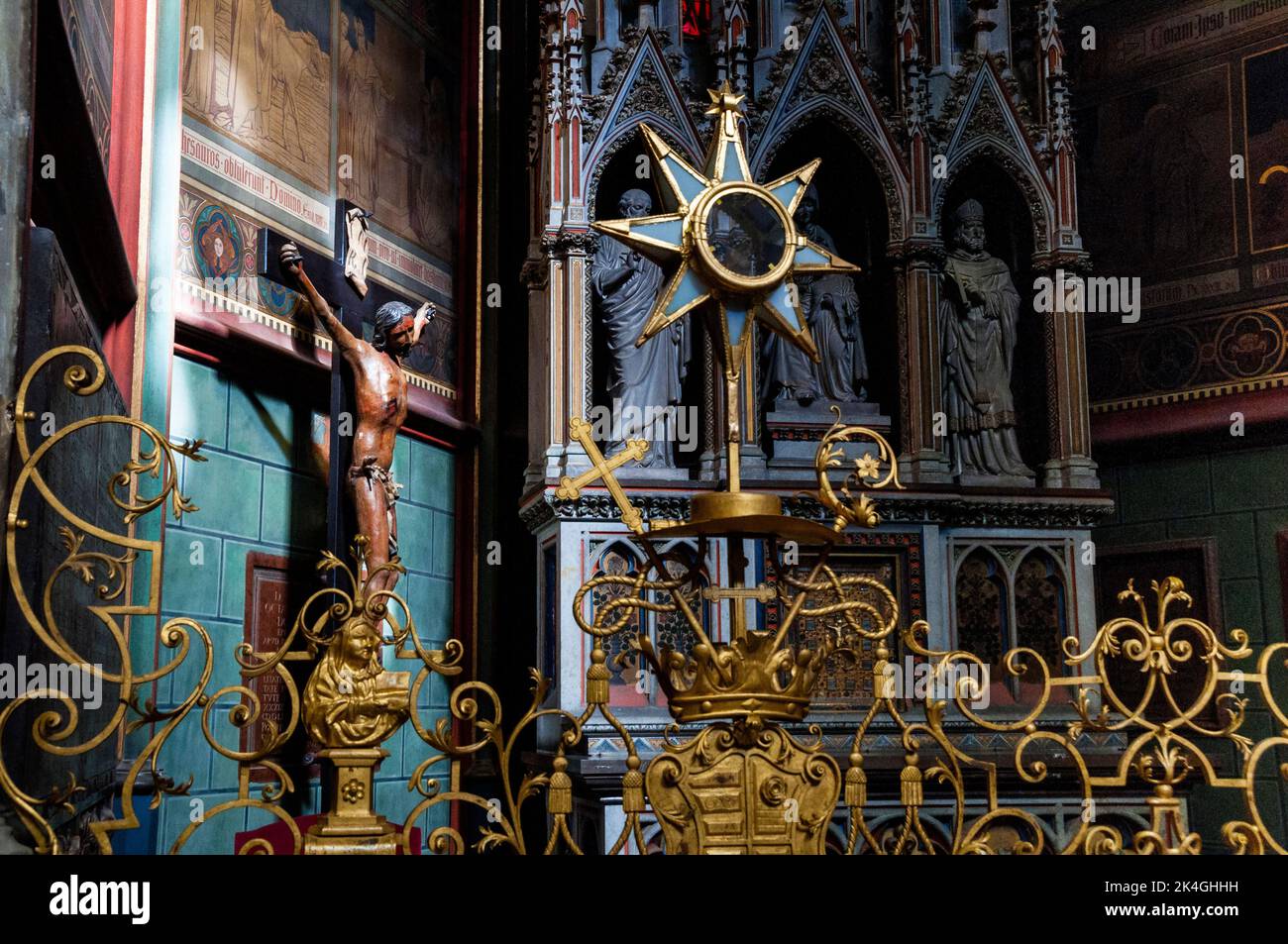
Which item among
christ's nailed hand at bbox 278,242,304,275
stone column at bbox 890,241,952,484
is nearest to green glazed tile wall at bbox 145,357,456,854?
christ's nailed hand at bbox 278,242,304,275

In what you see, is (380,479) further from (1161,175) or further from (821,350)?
(1161,175)

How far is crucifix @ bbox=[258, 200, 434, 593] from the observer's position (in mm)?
7445

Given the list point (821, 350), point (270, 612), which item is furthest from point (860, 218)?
point (270, 612)

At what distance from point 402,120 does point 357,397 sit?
2597 mm

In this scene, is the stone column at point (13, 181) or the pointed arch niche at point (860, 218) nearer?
the stone column at point (13, 181)

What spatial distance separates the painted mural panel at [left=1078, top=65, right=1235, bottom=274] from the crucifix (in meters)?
4.92

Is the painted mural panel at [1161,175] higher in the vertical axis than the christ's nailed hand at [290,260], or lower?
higher

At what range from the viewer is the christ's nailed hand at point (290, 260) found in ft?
24.6

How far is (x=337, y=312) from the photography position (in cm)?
788

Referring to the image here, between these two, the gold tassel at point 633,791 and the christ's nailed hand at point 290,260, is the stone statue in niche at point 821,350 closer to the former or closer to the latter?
the christ's nailed hand at point 290,260

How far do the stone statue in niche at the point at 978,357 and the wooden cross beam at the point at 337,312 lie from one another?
3.35 m

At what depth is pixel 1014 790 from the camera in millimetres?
7164

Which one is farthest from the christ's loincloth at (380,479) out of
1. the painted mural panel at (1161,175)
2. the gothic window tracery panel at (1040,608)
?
the painted mural panel at (1161,175)
